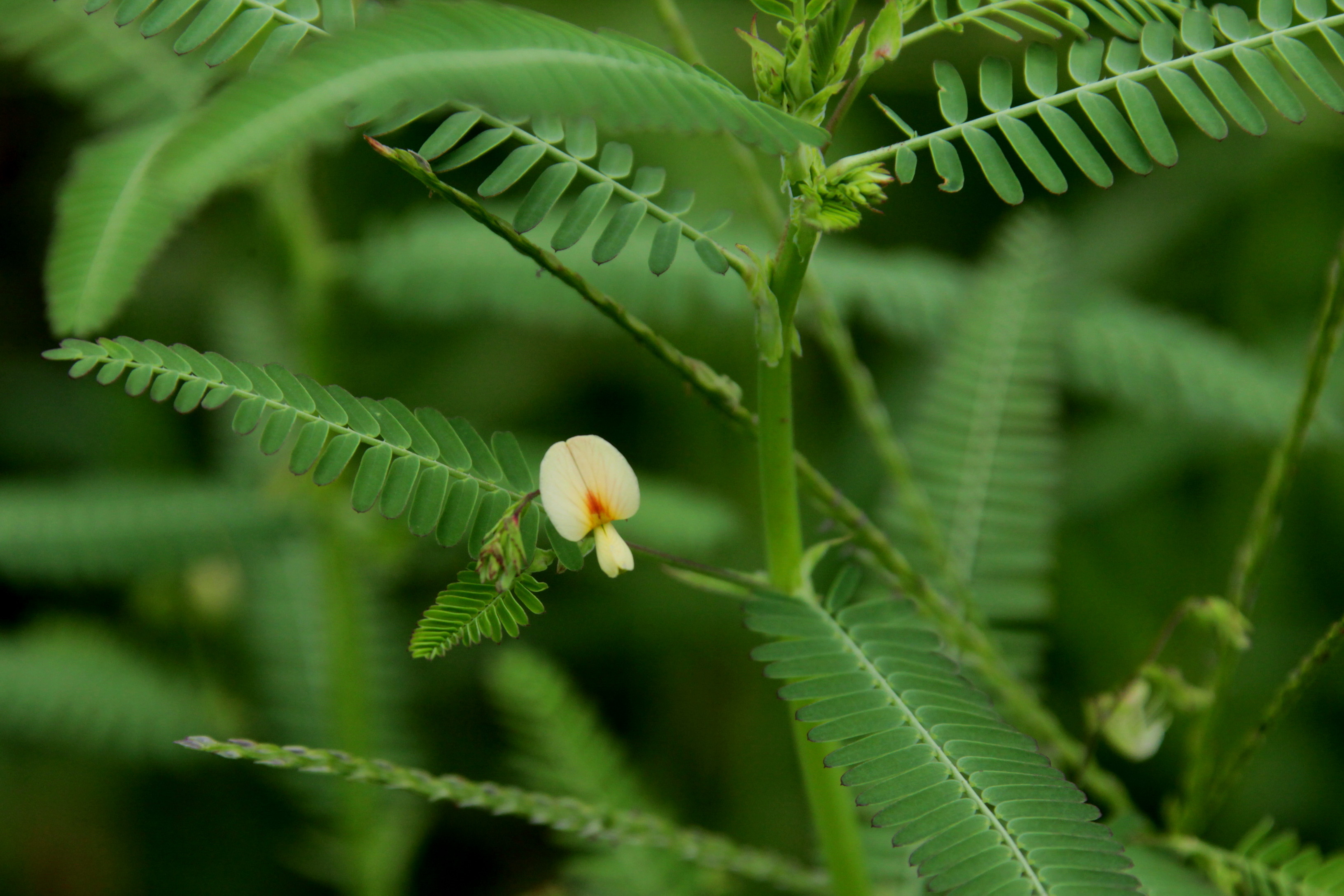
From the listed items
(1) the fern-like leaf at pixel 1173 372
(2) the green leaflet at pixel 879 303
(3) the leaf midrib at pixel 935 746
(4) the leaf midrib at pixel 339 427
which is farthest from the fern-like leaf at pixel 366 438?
(1) the fern-like leaf at pixel 1173 372

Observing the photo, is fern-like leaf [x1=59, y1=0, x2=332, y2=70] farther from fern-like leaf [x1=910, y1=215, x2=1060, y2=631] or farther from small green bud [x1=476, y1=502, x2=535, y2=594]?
fern-like leaf [x1=910, y1=215, x2=1060, y2=631]

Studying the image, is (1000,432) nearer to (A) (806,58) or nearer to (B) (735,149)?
(B) (735,149)

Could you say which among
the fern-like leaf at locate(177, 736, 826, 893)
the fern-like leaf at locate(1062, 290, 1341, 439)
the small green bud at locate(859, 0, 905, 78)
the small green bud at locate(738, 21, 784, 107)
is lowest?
the fern-like leaf at locate(177, 736, 826, 893)

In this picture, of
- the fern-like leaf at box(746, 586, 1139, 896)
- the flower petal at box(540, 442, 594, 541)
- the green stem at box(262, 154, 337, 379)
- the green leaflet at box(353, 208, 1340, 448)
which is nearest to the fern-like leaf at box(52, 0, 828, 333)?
the flower petal at box(540, 442, 594, 541)

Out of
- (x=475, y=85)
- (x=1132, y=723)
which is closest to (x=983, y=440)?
(x=1132, y=723)

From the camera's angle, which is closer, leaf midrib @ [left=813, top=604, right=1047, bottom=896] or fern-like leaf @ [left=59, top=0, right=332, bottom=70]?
leaf midrib @ [left=813, top=604, right=1047, bottom=896]

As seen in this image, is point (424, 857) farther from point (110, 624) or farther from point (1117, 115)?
point (1117, 115)
